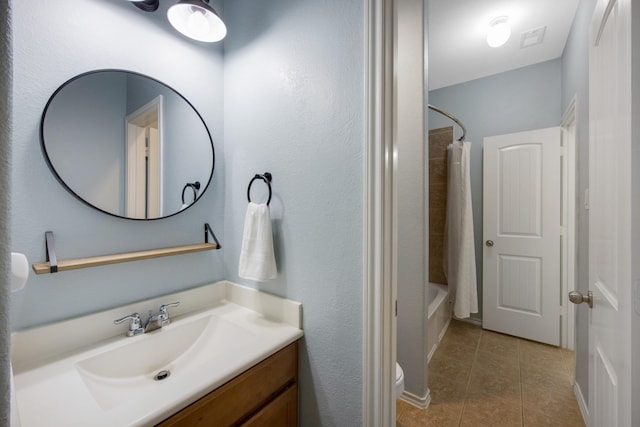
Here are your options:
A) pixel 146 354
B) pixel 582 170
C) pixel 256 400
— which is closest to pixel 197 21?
pixel 146 354

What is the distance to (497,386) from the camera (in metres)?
1.78

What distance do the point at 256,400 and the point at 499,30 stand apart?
275 centimetres

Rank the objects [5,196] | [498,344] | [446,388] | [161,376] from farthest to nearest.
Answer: [498,344], [446,388], [161,376], [5,196]

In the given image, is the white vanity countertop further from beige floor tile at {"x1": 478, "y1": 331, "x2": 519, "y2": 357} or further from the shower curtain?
beige floor tile at {"x1": 478, "y1": 331, "x2": 519, "y2": 357}

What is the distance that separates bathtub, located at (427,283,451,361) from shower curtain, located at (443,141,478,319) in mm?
119

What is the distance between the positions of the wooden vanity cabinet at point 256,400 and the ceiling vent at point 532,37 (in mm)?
2840

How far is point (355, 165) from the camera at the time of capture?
95cm

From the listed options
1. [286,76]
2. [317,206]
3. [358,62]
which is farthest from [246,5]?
[317,206]

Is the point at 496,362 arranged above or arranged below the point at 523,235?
below

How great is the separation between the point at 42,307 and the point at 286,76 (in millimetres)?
1234

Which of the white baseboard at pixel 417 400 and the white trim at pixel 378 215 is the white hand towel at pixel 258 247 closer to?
the white trim at pixel 378 215

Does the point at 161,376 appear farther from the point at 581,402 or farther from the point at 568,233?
the point at 568,233

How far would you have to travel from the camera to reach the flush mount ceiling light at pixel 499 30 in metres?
1.94

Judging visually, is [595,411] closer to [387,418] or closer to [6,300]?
[387,418]
